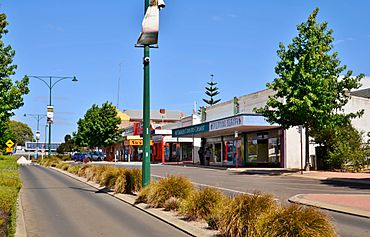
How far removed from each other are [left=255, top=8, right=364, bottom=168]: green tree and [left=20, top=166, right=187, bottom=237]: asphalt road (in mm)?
14828

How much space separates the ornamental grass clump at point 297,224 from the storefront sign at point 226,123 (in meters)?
27.6

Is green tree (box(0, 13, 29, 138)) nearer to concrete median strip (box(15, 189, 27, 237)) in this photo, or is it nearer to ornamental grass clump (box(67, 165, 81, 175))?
ornamental grass clump (box(67, 165, 81, 175))

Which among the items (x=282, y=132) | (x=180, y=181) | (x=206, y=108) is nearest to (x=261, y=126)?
(x=282, y=132)

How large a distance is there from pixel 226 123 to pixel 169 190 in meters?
25.7

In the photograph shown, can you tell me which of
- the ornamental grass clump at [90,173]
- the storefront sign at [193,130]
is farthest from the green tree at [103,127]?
the ornamental grass clump at [90,173]

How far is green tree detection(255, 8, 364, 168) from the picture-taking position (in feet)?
89.9

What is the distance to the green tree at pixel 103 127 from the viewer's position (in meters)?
68.7

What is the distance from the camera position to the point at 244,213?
8.38 m

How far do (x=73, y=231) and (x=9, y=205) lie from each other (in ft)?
4.89

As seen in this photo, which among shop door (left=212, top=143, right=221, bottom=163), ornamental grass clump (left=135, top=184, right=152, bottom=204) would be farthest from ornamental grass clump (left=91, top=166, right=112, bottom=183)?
shop door (left=212, top=143, right=221, bottom=163)

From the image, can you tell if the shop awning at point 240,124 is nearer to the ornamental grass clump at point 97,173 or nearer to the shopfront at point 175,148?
the ornamental grass clump at point 97,173

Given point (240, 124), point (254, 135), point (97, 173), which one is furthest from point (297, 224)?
point (254, 135)

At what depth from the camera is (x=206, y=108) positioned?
5391 centimetres

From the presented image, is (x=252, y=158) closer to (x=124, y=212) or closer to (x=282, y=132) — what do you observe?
(x=282, y=132)
